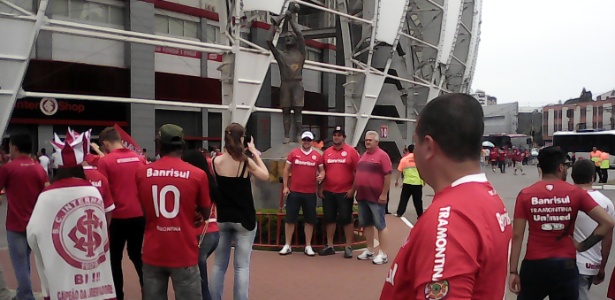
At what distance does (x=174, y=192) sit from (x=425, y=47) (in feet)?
101

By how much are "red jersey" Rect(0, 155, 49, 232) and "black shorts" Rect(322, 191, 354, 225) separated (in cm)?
437

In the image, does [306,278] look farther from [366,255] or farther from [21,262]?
[21,262]

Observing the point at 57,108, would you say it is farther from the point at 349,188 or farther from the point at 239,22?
the point at 349,188

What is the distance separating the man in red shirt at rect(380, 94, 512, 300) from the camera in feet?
5.07

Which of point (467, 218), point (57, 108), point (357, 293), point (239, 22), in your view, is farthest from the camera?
point (57, 108)

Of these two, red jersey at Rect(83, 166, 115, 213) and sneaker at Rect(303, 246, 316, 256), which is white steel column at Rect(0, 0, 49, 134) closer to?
sneaker at Rect(303, 246, 316, 256)

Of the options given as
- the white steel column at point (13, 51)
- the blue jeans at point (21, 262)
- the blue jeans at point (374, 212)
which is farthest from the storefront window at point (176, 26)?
the blue jeans at point (21, 262)

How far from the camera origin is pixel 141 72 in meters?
23.3

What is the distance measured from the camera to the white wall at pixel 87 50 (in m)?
21.1

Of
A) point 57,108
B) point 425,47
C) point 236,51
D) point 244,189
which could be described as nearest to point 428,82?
point 425,47

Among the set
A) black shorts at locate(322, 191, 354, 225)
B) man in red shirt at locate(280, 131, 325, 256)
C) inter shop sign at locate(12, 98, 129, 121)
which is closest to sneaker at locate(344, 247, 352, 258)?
A: black shorts at locate(322, 191, 354, 225)

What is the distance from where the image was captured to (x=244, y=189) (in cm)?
505

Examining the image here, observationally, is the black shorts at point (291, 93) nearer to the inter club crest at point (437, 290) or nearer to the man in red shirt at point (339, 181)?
the man in red shirt at point (339, 181)

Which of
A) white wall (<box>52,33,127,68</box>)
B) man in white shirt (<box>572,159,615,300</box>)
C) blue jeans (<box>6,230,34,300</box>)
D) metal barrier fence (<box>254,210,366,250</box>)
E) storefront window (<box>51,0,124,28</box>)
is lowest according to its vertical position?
metal barrier fence (<box>254,210,366,250</box>)
